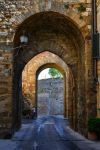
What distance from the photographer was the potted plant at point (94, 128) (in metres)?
15.2

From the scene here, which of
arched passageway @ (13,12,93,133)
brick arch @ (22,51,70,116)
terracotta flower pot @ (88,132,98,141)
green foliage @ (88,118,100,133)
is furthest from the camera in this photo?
brick arch @ (22,51,70,116)

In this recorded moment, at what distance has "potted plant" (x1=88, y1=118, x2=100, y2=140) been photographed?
49.9 feet

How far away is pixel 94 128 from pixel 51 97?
29499 millimetres

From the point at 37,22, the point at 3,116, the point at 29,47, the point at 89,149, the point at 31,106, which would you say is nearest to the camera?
the point at 89,149

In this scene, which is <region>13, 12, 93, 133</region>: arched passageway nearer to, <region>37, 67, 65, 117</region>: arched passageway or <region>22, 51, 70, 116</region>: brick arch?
<region>22, 51, 70, 116</region>: brick arch

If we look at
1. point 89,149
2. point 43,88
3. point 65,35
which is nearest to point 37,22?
point 65,35

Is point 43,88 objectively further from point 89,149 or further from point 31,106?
point 89,149

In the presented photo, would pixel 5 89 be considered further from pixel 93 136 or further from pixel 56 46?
pixel 56 46

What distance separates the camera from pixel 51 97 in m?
44.7

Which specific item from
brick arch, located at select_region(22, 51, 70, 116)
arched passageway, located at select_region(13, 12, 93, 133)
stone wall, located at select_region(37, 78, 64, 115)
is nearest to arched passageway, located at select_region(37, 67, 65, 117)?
stone wall, located at select_region(37, 78, 64, 115)

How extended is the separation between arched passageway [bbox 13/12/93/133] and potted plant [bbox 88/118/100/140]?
1.61 m

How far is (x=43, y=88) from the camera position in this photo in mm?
45188

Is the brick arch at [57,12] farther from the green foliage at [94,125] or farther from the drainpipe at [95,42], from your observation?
the green foliage at [94,125]

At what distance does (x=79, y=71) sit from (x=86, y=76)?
2.50 m
